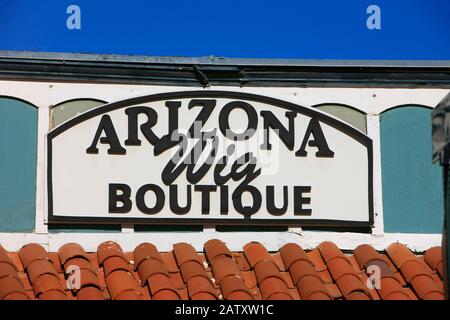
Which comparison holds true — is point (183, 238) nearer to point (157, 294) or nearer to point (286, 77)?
point (157, 294)

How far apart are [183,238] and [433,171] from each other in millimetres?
2714

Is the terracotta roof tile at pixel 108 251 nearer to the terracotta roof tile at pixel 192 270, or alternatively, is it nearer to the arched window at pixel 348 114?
the terracotta roof tile at pixel 192 270

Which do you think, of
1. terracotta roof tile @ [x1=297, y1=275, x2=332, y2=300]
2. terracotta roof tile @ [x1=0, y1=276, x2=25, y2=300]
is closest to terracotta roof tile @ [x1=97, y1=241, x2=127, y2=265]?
terracotta roof tile @ [x1=0, y1=276, x2=25, y2=300]

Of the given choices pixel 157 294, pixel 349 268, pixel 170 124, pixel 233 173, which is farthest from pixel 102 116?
pixel 349 268

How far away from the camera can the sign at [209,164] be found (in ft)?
33.1

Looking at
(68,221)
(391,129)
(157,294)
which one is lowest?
(157,294)

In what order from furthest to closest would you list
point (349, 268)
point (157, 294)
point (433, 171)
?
point (433, 171), point (349, 268), point (157, 294)

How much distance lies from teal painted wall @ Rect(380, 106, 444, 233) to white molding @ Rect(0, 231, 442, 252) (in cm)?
13

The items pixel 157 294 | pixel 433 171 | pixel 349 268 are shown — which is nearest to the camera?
pixel 157 294

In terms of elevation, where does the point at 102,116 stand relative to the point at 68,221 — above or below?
above

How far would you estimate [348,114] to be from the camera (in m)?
10.7

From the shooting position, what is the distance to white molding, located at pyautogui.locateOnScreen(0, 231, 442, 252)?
9945mm

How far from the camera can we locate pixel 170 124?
10312mm

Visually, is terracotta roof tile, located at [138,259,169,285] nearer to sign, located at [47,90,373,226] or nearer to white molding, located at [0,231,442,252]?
white molding, located at [0,231,442,252]
